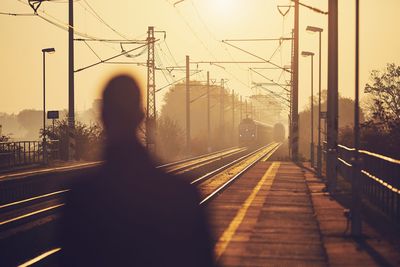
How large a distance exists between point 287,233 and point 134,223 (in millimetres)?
3172

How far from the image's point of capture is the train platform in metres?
10.3

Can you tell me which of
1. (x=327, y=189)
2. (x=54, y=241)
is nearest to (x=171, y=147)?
(x=327, y=189)

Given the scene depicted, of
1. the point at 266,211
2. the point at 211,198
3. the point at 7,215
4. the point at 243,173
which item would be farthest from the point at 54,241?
the point at 243,173

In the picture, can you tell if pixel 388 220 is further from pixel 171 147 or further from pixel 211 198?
pixel 171 147

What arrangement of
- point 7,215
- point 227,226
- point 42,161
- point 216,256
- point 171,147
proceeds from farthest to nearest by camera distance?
point 171,147
point 42,161
point 7,215
point 227,226
point 216,256

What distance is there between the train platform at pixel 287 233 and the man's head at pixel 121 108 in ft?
59.0

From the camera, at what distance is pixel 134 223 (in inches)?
550

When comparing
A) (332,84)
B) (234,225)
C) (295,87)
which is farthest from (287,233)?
(295,87)

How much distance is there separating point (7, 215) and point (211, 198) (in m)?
5.79

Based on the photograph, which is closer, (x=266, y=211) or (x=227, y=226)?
(x=227, y=226)

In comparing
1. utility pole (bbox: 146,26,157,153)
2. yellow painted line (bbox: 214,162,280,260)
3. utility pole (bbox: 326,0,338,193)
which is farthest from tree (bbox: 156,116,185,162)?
utility pole (bbox: 326,0,338,193)

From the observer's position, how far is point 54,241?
475 inches

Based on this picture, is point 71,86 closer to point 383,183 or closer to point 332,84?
point 332,84

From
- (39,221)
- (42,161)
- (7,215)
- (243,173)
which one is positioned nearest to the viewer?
(39,221)
